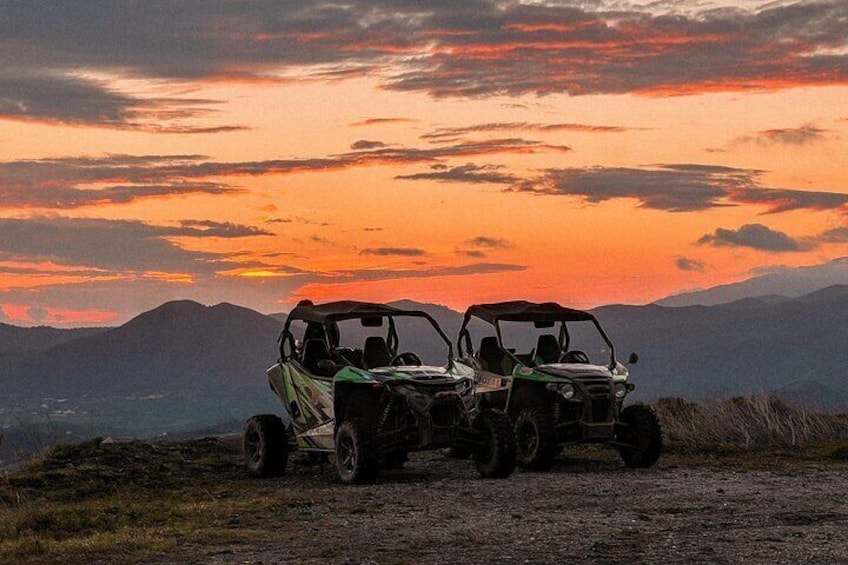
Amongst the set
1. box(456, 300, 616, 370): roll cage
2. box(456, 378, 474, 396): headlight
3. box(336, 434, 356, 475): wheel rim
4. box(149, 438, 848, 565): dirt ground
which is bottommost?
box(149, 438, 848, 565): dirt ground

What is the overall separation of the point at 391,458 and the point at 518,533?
7548mm

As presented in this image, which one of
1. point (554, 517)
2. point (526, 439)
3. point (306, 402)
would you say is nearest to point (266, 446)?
point (306, 402)

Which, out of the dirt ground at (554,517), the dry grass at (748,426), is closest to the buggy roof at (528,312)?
the dirt ground at (554,517)

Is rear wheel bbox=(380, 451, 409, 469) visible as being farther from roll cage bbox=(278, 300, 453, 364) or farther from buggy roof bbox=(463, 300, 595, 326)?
buggy roof bbox=(463, 300, 595, 326)

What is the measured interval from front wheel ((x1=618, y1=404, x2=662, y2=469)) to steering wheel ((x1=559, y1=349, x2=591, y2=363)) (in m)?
1.26

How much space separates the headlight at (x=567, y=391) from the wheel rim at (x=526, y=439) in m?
0.68

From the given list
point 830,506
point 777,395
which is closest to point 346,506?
point 830,506

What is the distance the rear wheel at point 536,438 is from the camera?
19.6m

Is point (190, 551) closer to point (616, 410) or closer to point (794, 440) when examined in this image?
point (616, 410)

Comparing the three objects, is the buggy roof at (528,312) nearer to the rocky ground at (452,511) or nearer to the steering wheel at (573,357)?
the steering wheel at (573,357)

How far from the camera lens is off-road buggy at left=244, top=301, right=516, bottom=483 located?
60.7ft

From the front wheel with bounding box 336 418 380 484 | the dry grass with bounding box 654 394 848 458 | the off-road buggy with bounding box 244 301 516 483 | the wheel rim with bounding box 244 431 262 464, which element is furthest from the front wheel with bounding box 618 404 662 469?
the wheel rim with bounding box 244 431 262 464

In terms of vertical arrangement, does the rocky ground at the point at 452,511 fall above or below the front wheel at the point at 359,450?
below

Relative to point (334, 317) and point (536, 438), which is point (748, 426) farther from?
point (334, 317)
